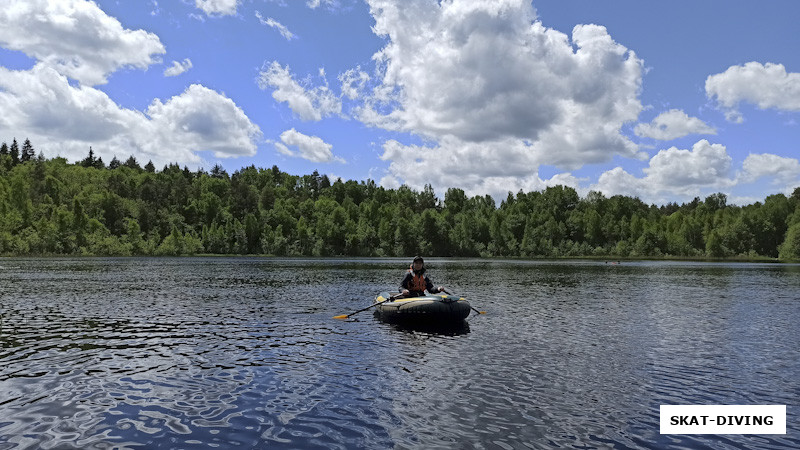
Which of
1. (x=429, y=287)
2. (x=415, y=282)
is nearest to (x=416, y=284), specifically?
(x=415, y=282)

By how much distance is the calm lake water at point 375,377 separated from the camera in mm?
12211

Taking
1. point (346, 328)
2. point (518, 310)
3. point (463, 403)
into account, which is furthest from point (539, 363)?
point (518, 310)

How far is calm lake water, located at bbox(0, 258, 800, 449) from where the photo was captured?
Result: 481 inches

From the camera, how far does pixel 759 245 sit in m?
191

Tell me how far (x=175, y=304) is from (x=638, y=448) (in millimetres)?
35468

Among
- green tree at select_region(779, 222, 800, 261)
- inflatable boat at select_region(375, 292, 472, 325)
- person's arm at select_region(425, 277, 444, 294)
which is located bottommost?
inflatable boat at select_region(375, 292, 472, 325)

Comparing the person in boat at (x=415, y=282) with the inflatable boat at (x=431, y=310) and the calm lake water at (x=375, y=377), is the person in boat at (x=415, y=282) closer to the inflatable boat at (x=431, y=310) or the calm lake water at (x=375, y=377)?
the inflatable boat at (x=431, y=310)

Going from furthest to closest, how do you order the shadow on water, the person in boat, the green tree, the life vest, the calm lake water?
1. the green tree
2. the life vest
3. the person in boat
4. the shadow on water
5. the calm lake water

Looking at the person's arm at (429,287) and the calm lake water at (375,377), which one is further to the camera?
the person's arm at (429,287)

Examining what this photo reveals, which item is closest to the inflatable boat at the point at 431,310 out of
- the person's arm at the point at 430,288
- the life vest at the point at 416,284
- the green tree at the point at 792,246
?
the life vest at the point at 416,284

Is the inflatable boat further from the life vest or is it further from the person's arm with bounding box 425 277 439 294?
the person's arm with bounding box 425 277 439 294

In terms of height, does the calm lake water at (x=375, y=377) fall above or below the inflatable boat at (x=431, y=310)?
below

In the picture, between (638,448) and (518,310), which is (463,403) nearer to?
(638,448)

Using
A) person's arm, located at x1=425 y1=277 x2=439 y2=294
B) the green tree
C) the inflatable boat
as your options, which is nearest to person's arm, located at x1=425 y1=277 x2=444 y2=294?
person's arm, located at x1=425 y1=277 x2=439 y2=294
